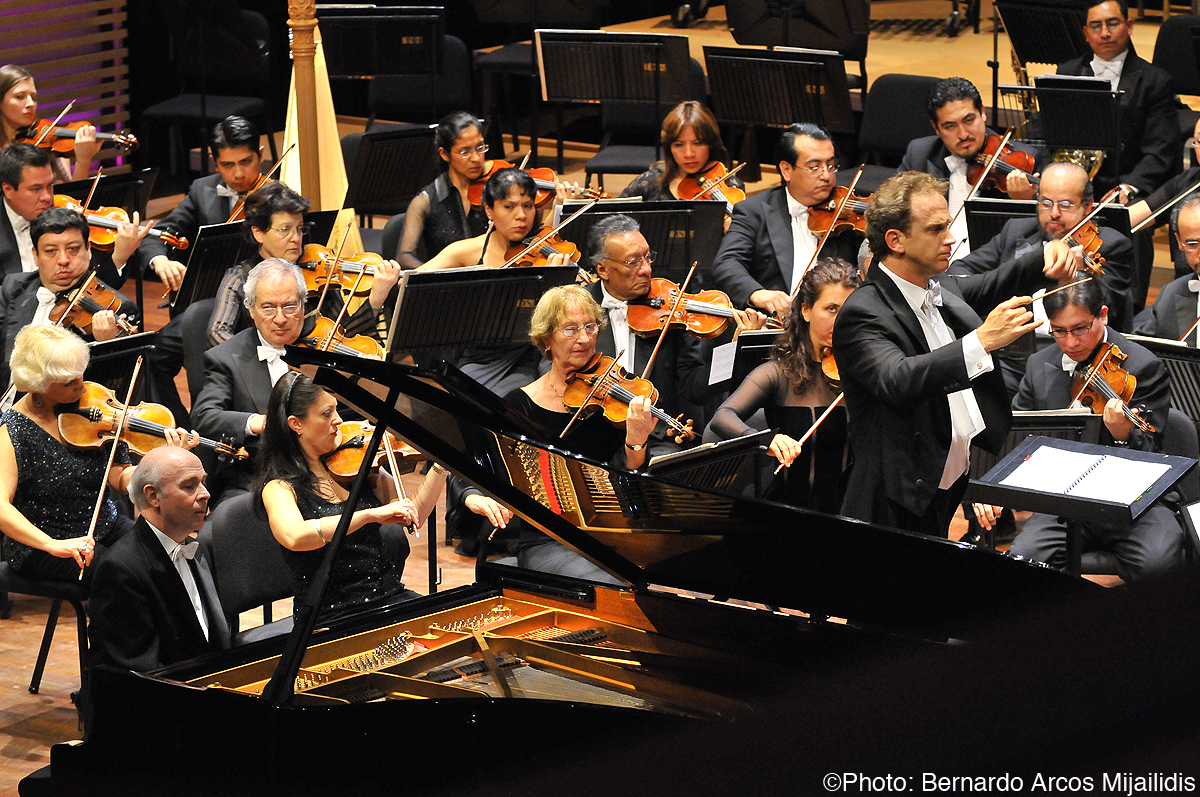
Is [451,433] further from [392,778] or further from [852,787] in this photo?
[852,787]

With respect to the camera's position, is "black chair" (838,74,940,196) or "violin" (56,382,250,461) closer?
"violin" (56,382,250,461)

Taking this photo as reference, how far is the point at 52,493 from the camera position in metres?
3.69

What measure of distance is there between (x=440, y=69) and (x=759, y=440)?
4198mm

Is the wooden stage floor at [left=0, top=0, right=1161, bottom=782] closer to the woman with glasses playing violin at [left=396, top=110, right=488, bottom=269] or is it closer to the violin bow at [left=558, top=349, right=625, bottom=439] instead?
the violin bow at [left=558, top=349, right=625, bottom=439]

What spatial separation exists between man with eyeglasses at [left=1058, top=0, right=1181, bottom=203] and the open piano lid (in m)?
3.89

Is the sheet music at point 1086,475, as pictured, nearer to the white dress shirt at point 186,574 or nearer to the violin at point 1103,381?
the violin at point 1103,381

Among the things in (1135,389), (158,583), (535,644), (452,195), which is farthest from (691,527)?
(452,195)

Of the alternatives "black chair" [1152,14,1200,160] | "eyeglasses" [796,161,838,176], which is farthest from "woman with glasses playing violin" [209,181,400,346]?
"black chair" [1152,14,1200,160]

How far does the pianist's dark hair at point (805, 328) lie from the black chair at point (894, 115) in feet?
8.38

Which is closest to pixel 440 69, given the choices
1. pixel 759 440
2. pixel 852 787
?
pixel 759 440

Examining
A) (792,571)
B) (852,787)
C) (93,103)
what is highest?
(852,787)

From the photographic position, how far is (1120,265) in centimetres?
491

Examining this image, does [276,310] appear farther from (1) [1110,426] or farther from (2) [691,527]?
(1) [1110,426]

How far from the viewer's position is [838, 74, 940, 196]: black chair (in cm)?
643
